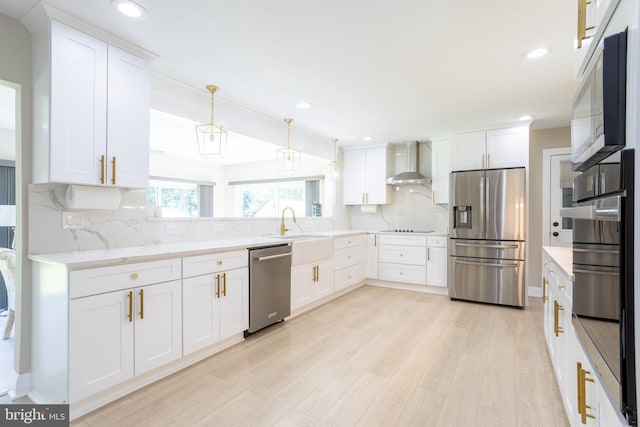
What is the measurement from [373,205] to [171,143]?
3.51 m

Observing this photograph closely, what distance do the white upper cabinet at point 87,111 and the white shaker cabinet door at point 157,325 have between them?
2.63 ft

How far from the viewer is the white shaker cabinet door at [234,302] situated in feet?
8.61

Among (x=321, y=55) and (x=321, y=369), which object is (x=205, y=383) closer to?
(x=321, y=369)

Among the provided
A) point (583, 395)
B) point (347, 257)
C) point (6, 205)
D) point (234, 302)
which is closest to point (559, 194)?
point (347, 257)

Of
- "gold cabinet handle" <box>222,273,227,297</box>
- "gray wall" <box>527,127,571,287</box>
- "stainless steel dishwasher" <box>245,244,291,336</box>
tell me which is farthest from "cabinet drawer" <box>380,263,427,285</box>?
"gold cabinet handle" <box>222,273,227,297</box>

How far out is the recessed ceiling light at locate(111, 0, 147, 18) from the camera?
178 cm

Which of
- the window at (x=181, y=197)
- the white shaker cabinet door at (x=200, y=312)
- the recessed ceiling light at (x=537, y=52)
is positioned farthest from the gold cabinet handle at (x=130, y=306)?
the window at (x=181, y=197)

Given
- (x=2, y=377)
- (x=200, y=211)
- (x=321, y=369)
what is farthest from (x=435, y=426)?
(x=200, y=211)

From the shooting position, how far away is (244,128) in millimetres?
3555

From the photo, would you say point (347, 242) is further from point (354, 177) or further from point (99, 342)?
point (99, 342)

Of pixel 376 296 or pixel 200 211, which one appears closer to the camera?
pixel 376 296

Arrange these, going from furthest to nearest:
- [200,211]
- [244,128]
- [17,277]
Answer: [200,211], [244,128], [17,277]

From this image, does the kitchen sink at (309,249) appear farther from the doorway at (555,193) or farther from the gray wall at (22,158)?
the doorway at (555,193)

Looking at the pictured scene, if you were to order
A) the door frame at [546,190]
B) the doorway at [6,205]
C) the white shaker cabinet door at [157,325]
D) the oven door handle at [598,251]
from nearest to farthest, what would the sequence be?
the oven door handle at [598,251], the white shaker cabinet door at [157,325], the doorway at [6,205], the door frame at [546,190]
